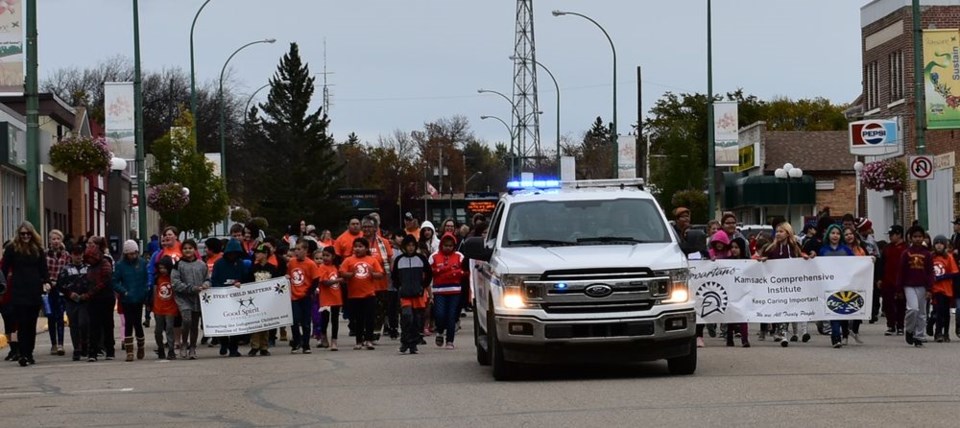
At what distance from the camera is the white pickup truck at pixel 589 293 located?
622 inches

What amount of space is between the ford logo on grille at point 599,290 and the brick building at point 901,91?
117ft

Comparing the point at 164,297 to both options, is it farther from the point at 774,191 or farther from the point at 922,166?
the point at 774,191

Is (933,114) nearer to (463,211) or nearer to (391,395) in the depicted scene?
(391,395)

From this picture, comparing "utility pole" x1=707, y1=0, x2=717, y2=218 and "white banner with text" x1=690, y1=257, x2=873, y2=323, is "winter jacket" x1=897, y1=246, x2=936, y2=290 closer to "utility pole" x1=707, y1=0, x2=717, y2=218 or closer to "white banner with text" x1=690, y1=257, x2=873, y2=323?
"white banner with text" x1=690, y1=257, x2=873, y2=323

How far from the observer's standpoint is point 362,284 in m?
22.3

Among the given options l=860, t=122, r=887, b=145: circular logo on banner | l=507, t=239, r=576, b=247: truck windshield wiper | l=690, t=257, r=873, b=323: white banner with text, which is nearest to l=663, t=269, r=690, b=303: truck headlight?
l=507, t=239, r=576, b=247: truck windshield wiper

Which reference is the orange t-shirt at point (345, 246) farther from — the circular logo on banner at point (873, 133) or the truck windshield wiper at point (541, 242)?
the circular logo on banner at point (873, 133)

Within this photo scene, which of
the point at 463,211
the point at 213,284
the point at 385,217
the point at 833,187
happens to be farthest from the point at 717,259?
the point at 385,217

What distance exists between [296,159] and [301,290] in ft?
282

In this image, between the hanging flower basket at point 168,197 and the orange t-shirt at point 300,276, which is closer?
the orange t-shirt at point 300,276

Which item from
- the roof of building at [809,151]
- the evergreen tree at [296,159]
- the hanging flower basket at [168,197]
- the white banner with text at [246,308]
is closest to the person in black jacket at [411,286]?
the white banner with text at [246,308]

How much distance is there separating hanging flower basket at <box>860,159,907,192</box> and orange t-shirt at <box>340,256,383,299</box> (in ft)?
71.2

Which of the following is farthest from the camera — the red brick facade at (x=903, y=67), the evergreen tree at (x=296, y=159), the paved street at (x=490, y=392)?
the evergreen tree at (x=296, y=159)

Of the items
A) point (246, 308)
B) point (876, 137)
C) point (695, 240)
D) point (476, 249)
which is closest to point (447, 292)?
point (246, 308)
